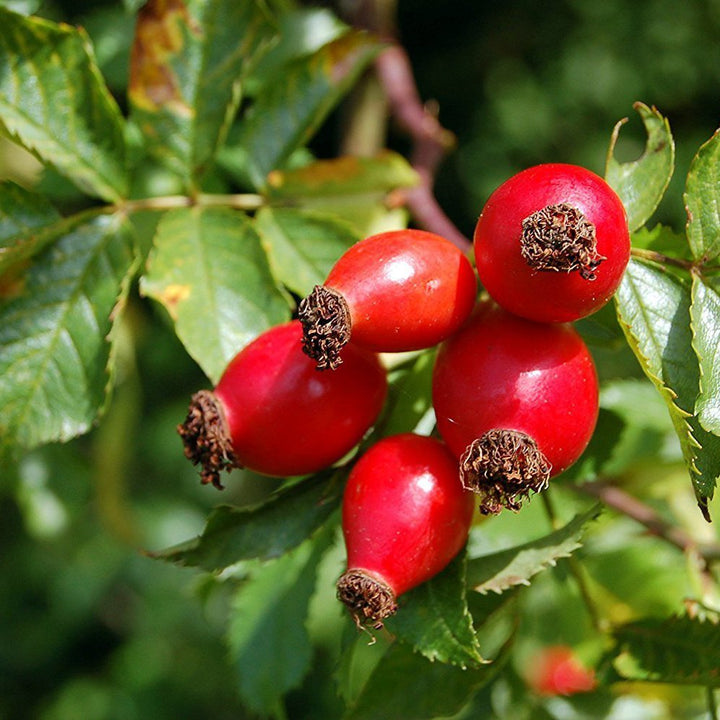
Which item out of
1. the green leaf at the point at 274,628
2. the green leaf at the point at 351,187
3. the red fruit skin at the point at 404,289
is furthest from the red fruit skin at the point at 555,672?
the red fruit skin at the point at 404,289

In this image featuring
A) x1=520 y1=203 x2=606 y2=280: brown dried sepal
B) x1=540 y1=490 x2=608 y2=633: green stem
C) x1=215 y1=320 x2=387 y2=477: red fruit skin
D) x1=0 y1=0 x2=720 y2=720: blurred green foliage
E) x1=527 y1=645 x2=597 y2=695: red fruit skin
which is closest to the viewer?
x1=520 y1=203 x2=606 y2=280: brown dried sepal

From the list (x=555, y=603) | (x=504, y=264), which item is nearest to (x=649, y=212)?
(x=504, y=264)

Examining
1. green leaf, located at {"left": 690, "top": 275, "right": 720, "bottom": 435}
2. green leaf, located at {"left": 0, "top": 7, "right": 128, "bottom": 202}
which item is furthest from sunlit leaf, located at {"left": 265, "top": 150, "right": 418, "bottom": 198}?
green leaf, located at {"left": 690, "top": 275, "right": 720, "bottom": 435}

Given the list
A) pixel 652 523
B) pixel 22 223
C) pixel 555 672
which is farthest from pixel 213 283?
pixel 555 672

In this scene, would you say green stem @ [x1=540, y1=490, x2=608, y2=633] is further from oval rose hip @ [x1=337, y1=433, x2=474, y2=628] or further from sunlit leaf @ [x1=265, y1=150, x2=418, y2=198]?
sunlit leaf @ [x1=265, y1=150, x2=418, y2=198]

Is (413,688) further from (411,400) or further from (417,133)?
(417,133)

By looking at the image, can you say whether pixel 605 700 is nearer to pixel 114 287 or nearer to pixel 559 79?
pixel 114 287

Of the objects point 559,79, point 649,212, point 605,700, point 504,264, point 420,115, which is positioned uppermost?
point 504,264
